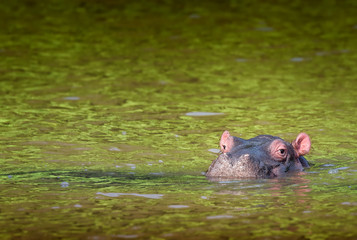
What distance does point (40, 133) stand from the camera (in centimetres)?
1238

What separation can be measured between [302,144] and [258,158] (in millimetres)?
1080

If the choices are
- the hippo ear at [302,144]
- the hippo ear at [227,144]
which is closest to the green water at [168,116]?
the hippo ear at [302,144]

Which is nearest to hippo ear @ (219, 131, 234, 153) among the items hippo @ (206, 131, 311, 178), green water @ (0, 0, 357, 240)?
hippo @ (206, 131, 311, 178)

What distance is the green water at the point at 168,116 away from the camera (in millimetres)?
7750

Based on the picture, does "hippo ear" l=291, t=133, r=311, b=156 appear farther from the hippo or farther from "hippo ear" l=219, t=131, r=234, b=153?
"hippo ear" l=219, t=131, r=234, b=153

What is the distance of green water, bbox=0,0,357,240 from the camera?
7750 mm

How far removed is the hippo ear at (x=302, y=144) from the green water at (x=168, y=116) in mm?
322

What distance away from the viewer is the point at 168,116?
44.5 ft

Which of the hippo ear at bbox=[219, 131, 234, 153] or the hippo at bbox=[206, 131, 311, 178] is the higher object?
the hippo ear at bbox=[219, 131, 234, 153]

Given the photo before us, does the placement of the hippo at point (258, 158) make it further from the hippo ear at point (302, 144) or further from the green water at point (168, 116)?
the green water at point (168, 116)

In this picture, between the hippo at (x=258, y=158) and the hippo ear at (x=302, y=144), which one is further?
the hippo ear at (x=302, y=144)

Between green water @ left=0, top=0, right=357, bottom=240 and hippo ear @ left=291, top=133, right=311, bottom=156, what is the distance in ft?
1.05

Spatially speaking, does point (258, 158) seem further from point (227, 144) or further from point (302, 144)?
point (302, 144)

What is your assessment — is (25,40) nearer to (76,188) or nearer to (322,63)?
(322,63)
